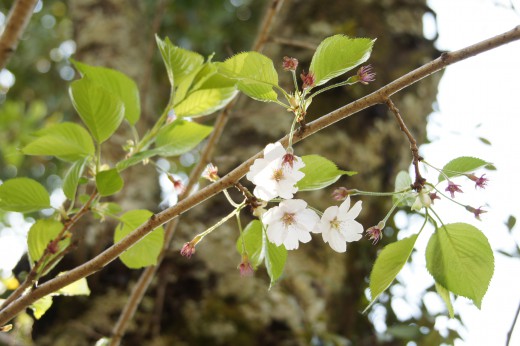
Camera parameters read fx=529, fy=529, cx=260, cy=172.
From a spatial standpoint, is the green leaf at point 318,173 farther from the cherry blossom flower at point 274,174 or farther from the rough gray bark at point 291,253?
the rough gray bark at point 291,253

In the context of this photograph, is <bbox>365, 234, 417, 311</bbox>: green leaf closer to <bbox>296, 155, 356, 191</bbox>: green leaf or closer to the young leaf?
<bbox>296, 155, 356, 191</bbox>: green leaf

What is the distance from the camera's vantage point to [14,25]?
0.54m

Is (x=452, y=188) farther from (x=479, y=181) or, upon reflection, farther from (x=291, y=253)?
(x=291, y=253)

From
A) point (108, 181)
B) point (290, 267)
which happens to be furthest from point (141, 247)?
A: point (290, 267)

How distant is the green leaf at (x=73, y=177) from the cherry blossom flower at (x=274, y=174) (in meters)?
0.21

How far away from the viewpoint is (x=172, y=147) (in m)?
0.64

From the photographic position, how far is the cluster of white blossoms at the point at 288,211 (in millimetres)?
463

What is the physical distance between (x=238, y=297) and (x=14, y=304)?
0.74m

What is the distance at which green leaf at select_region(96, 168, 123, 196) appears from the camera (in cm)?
57

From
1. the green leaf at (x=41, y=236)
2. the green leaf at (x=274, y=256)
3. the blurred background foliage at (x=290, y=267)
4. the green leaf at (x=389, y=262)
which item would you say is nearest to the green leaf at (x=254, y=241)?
the green leaf at (x=274, y=256)

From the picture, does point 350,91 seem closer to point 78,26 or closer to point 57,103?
point 78,26

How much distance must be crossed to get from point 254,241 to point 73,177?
21 centimetres

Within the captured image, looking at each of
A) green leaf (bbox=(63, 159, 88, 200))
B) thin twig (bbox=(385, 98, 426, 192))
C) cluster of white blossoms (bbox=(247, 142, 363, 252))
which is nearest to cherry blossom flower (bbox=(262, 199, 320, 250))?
cluster of white blossoms (bbox=(247, 142, 363, 252))

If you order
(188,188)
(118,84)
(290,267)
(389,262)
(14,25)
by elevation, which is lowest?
(290,267)
